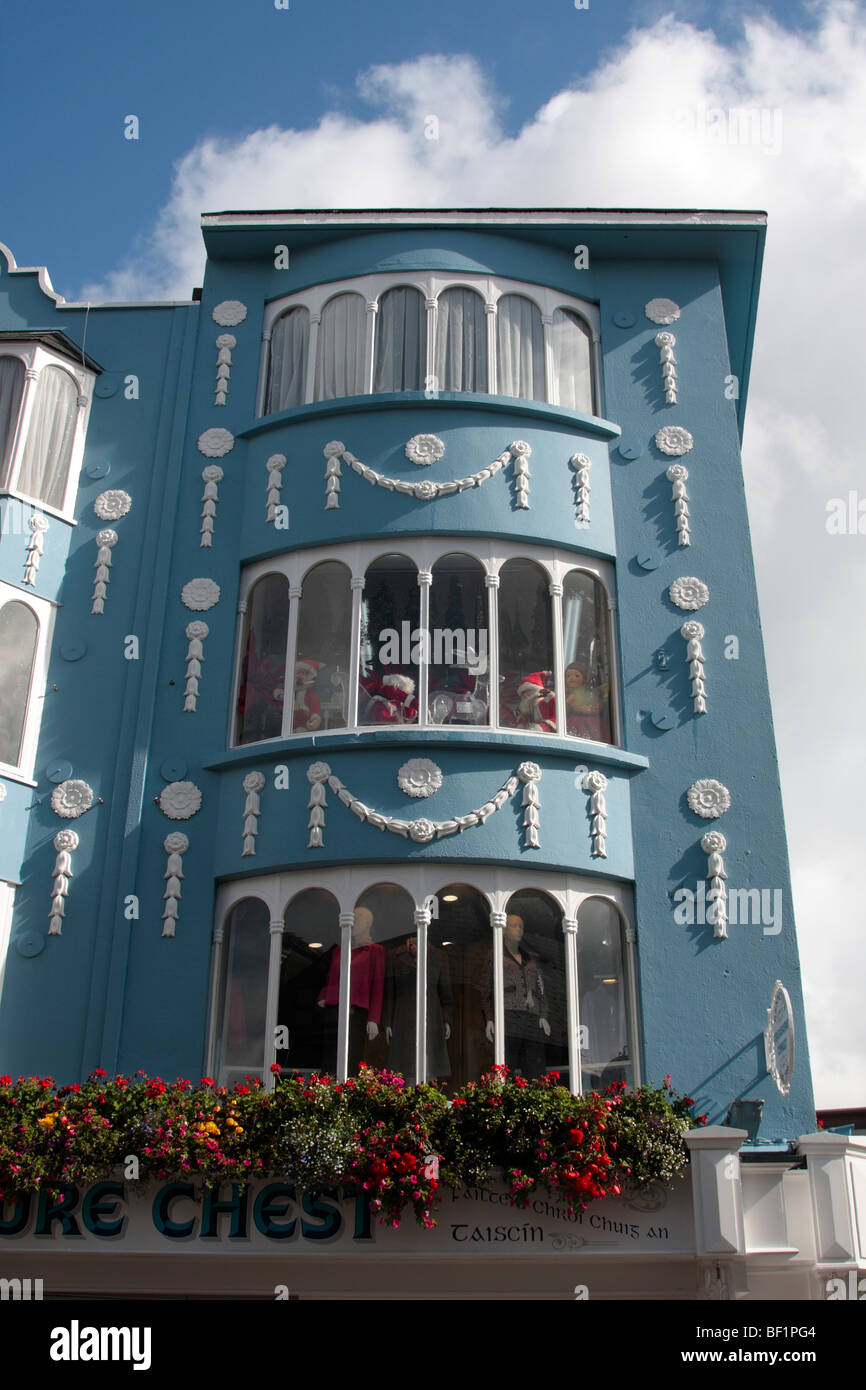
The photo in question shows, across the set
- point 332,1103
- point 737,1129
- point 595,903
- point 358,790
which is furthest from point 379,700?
point 737,1129

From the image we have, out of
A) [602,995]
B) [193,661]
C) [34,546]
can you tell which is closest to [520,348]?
[193,661]

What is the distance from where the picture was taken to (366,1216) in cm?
1324

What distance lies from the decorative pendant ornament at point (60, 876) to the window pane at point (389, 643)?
12.0 ft

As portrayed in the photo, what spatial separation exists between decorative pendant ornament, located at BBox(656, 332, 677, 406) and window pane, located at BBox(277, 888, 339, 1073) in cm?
825

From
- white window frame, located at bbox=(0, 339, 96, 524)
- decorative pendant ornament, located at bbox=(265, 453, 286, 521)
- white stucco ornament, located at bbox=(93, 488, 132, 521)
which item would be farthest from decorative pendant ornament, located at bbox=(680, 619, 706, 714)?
white window frame, located at bbox=(0, 339, 96, 524)

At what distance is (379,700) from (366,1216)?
589 centimetres

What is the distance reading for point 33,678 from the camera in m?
17.2

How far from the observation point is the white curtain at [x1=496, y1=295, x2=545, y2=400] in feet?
61.6

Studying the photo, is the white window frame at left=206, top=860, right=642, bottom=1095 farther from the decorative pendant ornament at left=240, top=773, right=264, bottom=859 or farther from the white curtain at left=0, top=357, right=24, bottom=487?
the white curtain at left=0, top=357, right=24, bottom=487

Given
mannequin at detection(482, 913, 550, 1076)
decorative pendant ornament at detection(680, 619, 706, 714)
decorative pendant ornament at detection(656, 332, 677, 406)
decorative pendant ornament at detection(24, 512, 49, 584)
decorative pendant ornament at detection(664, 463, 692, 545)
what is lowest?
mannequin at detection(482, 913, 550, 1076)

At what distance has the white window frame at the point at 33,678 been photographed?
16.7 meters

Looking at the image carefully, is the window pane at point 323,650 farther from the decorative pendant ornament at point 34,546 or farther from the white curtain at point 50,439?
the white curtain at point 50,439

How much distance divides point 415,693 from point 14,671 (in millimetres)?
4976
